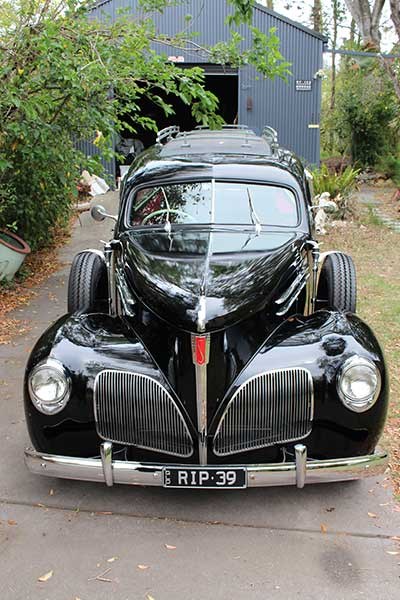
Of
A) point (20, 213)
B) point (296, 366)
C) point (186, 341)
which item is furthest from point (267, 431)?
point (20, 213)

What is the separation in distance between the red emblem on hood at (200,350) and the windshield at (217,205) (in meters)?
1.45

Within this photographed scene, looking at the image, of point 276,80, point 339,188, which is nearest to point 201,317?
point 339,188

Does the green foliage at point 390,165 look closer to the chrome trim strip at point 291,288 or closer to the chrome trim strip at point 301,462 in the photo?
the chrome trim strip at point 291,288

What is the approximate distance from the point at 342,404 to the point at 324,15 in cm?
3012

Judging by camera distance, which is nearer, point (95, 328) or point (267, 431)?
point (267, 431)

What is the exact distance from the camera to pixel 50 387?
309 cm

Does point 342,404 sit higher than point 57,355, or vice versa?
point 57,355

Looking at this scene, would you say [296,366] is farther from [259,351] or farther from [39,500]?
[39,500]

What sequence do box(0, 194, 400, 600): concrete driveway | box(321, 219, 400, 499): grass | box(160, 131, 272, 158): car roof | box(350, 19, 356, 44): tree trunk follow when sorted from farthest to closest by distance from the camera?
box(350, 19, 356, 44): tree trunk → box(160, 131, 272, 158): car roof → box(321, 219, 400, 499): grass → box(0, 194, 400, 600): concrete driveway

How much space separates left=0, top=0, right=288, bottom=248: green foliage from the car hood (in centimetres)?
236

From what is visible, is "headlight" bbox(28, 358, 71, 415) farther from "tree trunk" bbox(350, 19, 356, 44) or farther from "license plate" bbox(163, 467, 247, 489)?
"tree trunk" bbox(350, 19, 356, 44)

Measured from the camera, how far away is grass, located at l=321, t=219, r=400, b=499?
4.16 meters

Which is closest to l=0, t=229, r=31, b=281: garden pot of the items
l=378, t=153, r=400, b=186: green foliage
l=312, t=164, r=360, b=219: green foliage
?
l=312, t=164, r=360, b=219: green foliage

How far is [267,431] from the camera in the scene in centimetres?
305
